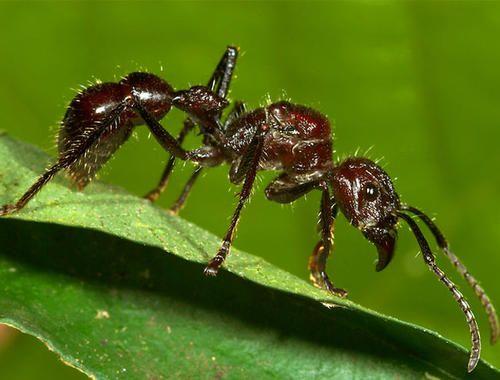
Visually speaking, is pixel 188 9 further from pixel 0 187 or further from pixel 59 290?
pixel 59 290

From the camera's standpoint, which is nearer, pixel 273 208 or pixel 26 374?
pixel 26 374

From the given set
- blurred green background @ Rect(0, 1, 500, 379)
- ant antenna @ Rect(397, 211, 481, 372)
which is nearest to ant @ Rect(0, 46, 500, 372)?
ant antenna @ Rect(397, 211, 481, 372)

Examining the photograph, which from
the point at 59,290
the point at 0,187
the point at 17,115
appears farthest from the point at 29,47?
the point at 59,290

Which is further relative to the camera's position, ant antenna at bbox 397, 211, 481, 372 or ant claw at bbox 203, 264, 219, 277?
ant antenna at bbox 397, 211, 481, 372

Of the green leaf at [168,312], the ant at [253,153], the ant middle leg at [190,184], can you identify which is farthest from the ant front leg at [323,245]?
the green leaf at [168,312]

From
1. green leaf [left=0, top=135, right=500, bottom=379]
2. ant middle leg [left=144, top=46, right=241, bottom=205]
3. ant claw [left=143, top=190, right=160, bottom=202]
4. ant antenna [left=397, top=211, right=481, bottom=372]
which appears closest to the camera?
green leaf [left=0, top=135, right=500, bottom=379]

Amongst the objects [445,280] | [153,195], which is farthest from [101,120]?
[445,280]

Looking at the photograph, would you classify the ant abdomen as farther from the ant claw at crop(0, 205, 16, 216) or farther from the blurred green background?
the ant claw at crop(0, 205, 16, 216)

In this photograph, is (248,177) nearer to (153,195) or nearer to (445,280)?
(153,195)
